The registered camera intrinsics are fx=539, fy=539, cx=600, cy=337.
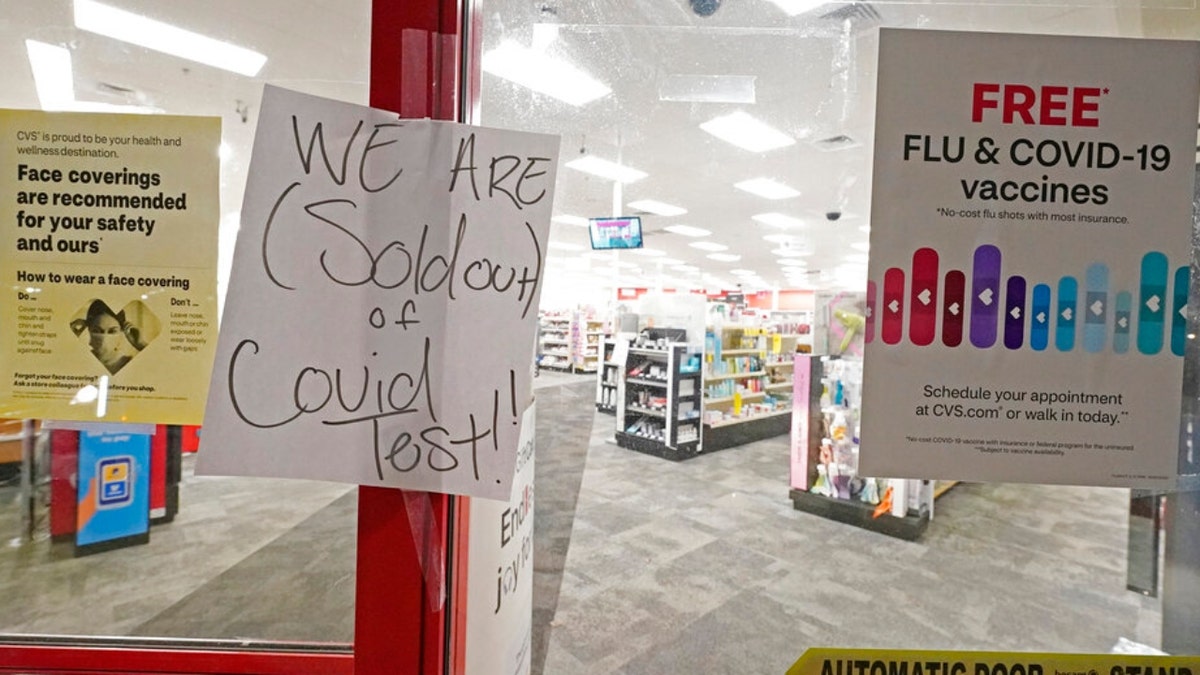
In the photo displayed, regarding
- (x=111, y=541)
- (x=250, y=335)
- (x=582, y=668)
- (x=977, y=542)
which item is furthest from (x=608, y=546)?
(x=250, y=335)

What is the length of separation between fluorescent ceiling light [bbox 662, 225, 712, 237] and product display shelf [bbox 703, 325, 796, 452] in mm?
3620

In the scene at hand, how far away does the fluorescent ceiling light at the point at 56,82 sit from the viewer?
852 mm

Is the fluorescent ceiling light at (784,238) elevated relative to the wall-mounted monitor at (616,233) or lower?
elevated

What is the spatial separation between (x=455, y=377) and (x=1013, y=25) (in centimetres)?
100

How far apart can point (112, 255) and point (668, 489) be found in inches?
188

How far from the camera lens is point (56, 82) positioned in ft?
3.07

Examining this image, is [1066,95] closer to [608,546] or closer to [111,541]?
[608,546]

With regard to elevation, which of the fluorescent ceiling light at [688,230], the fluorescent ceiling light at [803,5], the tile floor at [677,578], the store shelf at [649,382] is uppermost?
the fluorescent ceiling light at [688,230]

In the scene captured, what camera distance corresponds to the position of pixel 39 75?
0.97 m

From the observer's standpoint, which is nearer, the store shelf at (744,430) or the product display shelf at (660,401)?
the product display shelf at (660,401)

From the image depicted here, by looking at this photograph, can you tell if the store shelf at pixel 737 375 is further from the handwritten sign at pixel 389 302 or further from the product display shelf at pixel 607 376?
the handwritten sign at pixel 389 302

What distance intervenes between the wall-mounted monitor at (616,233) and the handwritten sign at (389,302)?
5879 mm

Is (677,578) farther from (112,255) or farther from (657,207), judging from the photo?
(657,207)

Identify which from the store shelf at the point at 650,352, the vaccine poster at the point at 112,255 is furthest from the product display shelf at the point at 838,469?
the vaccine poster at the point at 112,255
